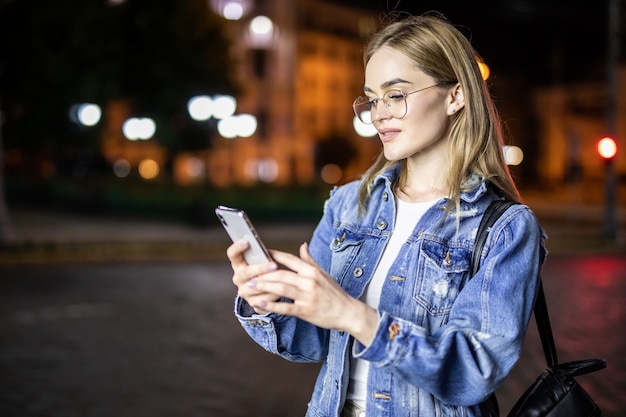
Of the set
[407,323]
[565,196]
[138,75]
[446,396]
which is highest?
[138,75]

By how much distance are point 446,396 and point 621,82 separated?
168ft

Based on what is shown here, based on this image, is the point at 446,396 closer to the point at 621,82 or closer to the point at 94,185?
the point at 94,185

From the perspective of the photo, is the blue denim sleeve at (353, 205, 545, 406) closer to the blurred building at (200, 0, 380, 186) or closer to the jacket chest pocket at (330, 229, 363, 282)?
the jacket chest pocket at (330, 229, 363, 282)

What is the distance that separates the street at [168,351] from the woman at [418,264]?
4000 mm

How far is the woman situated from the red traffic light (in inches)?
710

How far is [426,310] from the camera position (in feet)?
6.38

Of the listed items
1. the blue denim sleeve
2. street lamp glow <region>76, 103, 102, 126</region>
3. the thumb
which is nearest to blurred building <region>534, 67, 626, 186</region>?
street lamp glow <region>76, 103, 102, 126</region>

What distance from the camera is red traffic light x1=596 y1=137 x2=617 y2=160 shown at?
18.9 m

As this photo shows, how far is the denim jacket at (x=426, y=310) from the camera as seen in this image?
1741 mm

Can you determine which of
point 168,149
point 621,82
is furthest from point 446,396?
point 621,82

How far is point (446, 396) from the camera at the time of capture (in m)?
1.80

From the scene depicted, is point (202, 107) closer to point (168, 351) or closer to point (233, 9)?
point (168, 351)

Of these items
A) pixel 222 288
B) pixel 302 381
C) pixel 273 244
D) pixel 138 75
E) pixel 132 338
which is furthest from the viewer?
pixel 138 75

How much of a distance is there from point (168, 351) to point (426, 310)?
6507 mm
